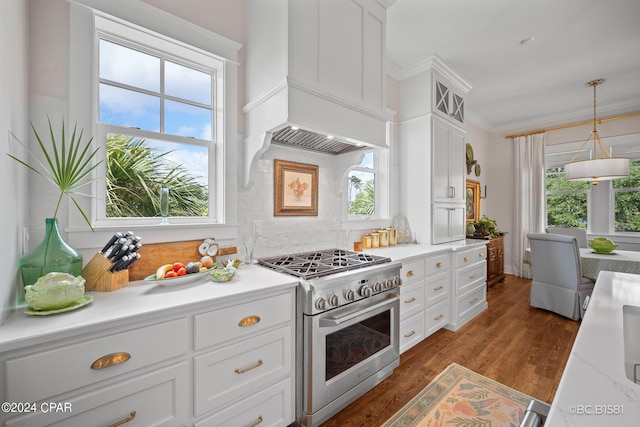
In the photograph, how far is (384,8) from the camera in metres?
2.21

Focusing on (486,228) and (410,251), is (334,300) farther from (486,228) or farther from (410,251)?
(486,228)

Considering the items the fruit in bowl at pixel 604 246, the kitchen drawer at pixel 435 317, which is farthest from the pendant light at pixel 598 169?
the kitchen drawer at pixel 435 317

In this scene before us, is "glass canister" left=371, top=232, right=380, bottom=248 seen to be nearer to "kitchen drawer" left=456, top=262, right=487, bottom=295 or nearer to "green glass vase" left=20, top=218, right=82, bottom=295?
"kitchen drawer" left=456, top=262, right=487, bottom=295

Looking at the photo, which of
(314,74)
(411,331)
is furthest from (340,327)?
(314,74)

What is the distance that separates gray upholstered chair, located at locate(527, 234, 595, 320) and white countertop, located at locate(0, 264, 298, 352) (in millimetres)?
3359


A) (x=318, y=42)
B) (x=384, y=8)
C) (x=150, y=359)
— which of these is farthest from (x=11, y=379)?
(x=384, y=8)

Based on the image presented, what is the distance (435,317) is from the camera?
2734mm

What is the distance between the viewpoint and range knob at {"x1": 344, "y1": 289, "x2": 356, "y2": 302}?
5.55ft

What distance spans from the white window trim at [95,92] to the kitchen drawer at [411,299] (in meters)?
1.51

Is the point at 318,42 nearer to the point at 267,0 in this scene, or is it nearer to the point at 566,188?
the point at 267,0

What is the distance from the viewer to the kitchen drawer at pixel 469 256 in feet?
9.75

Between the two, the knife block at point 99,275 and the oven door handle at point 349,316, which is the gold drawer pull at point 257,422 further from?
the knife block at point 99,275

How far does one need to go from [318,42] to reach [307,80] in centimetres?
30

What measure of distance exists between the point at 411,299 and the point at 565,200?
182 inches
